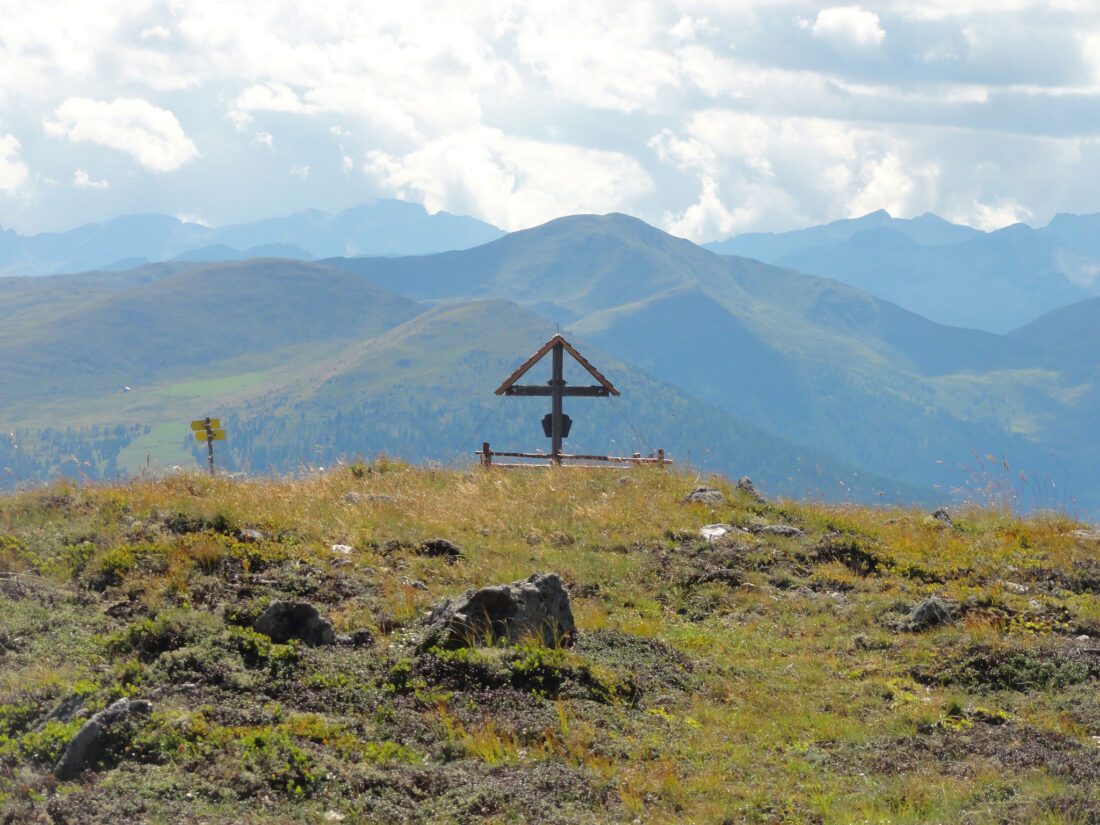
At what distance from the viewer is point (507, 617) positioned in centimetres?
955

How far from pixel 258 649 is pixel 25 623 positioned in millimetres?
2834

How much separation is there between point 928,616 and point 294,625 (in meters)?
7.69

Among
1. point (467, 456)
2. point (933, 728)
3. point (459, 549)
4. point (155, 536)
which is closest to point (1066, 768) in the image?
point (933, 728)

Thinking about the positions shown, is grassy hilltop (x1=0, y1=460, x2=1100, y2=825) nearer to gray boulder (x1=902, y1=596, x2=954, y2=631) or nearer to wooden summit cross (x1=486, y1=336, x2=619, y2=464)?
gray boulder (x1=902, y1=596, x2=954, y2=631)

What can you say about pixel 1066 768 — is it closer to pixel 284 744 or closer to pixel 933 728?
pixel 933 728

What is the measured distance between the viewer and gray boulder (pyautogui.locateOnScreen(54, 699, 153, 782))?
637 cm

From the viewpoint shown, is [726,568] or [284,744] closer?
[284,744]

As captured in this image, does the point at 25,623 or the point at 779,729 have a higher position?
the point at 25,623

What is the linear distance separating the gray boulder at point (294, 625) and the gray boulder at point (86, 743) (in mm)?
2416

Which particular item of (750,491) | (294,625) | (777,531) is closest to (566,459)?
(750,491)

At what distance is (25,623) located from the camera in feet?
30.4

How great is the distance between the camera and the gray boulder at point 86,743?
6.37m

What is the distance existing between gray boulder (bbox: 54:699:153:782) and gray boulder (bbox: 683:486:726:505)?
1135 centimetres

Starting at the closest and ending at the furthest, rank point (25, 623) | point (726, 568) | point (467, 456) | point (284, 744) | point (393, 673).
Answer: point (284, 744) < point (393, 673) < point (25, 623) < point (726, 568) < point (467, 456)
